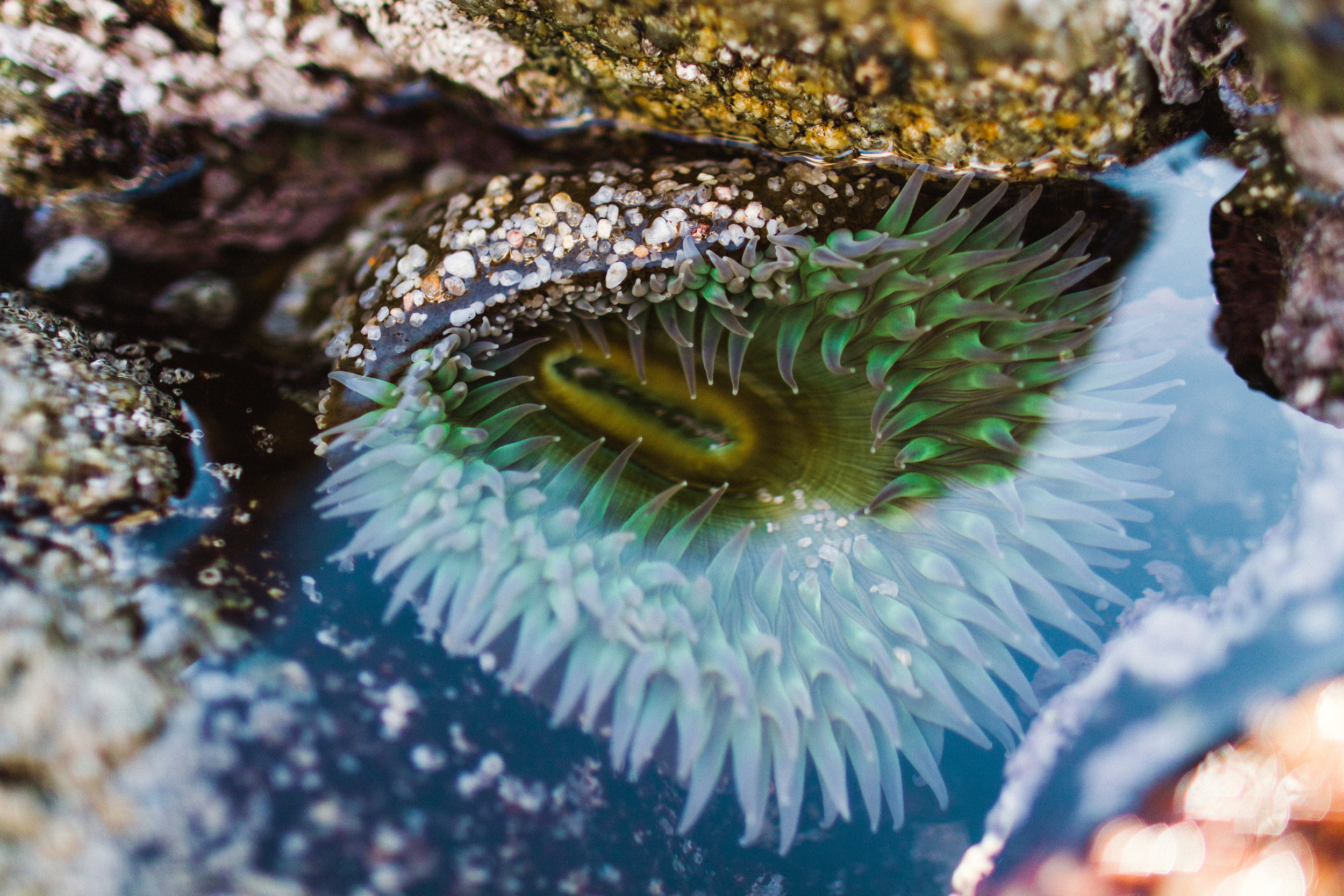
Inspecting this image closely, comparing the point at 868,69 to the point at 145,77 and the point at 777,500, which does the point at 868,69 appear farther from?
the point at 145,77

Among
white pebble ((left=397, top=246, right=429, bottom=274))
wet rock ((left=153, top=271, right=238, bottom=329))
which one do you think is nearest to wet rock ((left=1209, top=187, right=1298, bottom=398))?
white pebble ((left=397, top=246, right=429, bottom=274))

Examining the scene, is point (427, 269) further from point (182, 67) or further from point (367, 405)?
point (182, 67)

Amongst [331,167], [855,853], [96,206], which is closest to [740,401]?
[855,853]

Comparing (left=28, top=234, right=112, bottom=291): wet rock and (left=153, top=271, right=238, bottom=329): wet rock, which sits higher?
(left=153, top=271, right=238, bottom=329): wet rock

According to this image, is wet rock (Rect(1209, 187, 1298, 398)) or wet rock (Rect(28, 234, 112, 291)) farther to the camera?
wet rock (Rect(28, 234, 112, 291))

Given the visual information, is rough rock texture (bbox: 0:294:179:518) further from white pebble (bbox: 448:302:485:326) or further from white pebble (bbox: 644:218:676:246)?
white pebble (bbox: 644:218:676:246)

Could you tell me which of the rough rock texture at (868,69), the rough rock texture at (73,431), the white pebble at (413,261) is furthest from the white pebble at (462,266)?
the rough rock texture at (73,431)
